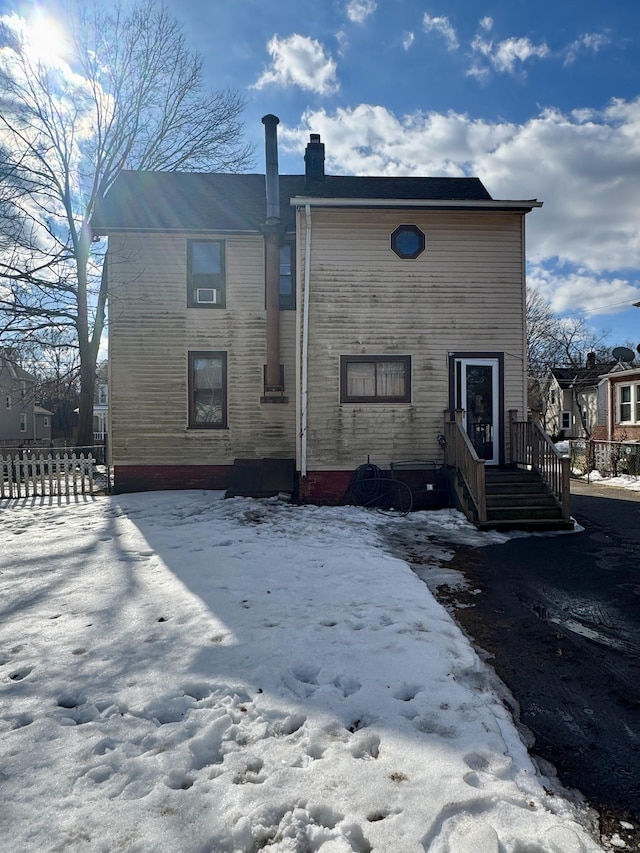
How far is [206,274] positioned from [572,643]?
1047 cm

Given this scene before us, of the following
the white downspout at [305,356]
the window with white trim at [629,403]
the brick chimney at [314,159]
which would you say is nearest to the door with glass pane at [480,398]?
the white downspout at [305,356]

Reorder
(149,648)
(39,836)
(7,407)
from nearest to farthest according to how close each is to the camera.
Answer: (39,836) < (149,648) < (7,407)

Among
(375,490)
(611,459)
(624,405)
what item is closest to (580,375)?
(624,405)

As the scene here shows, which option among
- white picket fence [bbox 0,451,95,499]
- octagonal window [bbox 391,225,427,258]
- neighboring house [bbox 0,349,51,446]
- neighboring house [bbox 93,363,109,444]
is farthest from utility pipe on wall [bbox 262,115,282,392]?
neighboring house [bbox 93,363,109,444]

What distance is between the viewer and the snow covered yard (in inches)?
74.9

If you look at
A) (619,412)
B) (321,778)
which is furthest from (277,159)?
(619,412)

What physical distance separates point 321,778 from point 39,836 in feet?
3.81

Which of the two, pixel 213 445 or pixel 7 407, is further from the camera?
pixel 7 407

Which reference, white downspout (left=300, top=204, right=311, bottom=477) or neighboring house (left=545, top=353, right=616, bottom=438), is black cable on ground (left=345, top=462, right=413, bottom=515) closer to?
white downspout (left=300, top=204, right=311, bottom=477)

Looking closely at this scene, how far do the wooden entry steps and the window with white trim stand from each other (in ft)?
50.1

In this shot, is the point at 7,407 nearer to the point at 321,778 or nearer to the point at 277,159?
the point at 277,159

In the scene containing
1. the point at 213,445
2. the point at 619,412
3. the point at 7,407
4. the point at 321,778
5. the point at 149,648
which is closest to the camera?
the point at 321,778

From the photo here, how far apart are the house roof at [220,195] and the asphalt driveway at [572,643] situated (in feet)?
26.9

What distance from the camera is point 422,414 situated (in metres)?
10.2
